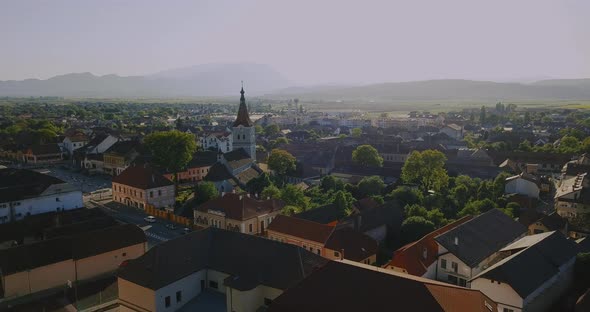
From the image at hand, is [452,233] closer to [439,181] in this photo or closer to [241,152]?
[439,181]

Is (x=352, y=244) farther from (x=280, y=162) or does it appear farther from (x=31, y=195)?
(x=280, y=162)

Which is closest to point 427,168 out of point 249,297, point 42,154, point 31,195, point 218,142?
point 249,297

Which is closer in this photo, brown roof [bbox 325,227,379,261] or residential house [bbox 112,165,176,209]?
brown roof [bbox 325,227,379,261]

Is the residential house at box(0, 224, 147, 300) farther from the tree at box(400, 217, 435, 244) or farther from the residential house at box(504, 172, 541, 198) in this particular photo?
the residential house at box(504, 172, 541, 198)

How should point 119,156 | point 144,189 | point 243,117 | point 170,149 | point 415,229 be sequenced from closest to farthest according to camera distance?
point 415,229 < point 144,189 < point 170,149 < point 243,117 < point 119,156

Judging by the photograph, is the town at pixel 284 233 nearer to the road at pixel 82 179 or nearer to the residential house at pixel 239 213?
the residential house at pixel 239 213

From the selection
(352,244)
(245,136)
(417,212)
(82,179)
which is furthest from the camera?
(82,179)

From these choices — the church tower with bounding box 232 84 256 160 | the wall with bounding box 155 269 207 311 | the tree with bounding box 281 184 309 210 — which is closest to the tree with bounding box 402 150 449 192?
the tree with bounding box 281 184 309 210
